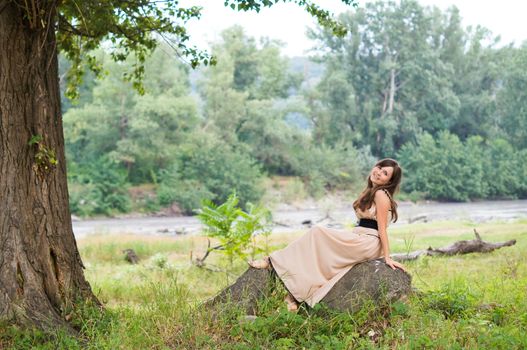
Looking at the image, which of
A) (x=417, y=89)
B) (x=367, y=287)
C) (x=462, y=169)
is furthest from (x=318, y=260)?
(x=417, y=89)

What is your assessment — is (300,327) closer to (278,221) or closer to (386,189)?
(386,189)

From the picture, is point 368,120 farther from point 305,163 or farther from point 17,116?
point 17,116

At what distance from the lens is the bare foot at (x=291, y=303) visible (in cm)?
690

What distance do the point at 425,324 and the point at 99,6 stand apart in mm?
5474

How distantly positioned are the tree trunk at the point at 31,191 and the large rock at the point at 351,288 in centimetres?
164

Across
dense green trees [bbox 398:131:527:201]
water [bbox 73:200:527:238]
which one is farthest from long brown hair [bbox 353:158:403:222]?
dense green trees [bbox 398:131:527:201]

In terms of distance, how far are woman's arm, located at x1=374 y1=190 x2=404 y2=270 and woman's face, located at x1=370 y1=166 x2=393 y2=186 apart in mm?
137

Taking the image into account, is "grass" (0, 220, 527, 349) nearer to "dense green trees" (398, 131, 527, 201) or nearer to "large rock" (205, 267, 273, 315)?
"large rock" (205, 267, 273, 315)

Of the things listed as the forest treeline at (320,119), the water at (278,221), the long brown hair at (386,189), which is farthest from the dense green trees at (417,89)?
the long brown hair at (386,189)

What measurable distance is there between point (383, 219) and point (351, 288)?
2.67ft

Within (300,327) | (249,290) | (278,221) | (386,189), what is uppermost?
(386,189)

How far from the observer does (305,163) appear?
52.6 m

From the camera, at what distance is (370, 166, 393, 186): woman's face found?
7.30m

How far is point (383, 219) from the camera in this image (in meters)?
7.15
